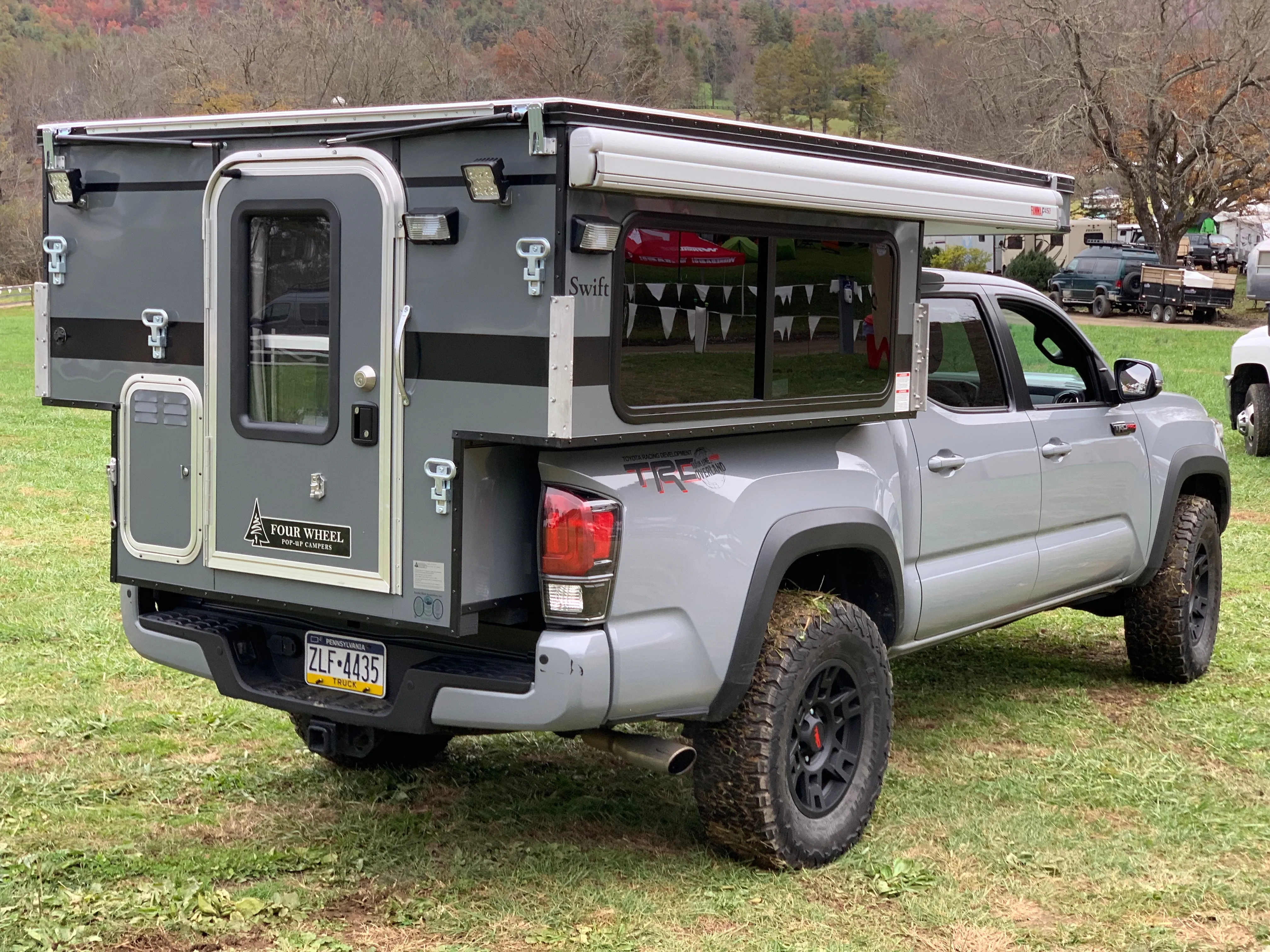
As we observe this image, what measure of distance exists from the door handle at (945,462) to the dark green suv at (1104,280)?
34.4 meters

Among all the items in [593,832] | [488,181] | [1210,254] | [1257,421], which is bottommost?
[593,832]

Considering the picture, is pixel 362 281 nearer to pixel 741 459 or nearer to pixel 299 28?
pixel 741 459

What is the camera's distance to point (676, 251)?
4113 millimetres

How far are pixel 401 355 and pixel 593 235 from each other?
64 centimetres

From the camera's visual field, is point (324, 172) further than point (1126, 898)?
No

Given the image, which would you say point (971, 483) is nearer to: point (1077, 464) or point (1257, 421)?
point (1077, 464)

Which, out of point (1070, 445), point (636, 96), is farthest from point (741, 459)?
point (636, 96)

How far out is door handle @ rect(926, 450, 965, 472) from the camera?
5.32 metres

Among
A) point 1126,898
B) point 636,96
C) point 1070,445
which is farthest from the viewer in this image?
point 636,96

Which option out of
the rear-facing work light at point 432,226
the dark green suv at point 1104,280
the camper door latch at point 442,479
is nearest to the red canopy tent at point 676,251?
the rear-facing work light at point 432,226

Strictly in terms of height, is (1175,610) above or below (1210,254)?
below

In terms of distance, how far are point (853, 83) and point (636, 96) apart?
38050mm

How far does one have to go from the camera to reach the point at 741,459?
176 inches

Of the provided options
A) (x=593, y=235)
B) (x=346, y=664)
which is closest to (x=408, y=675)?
(x=346, y=664)
